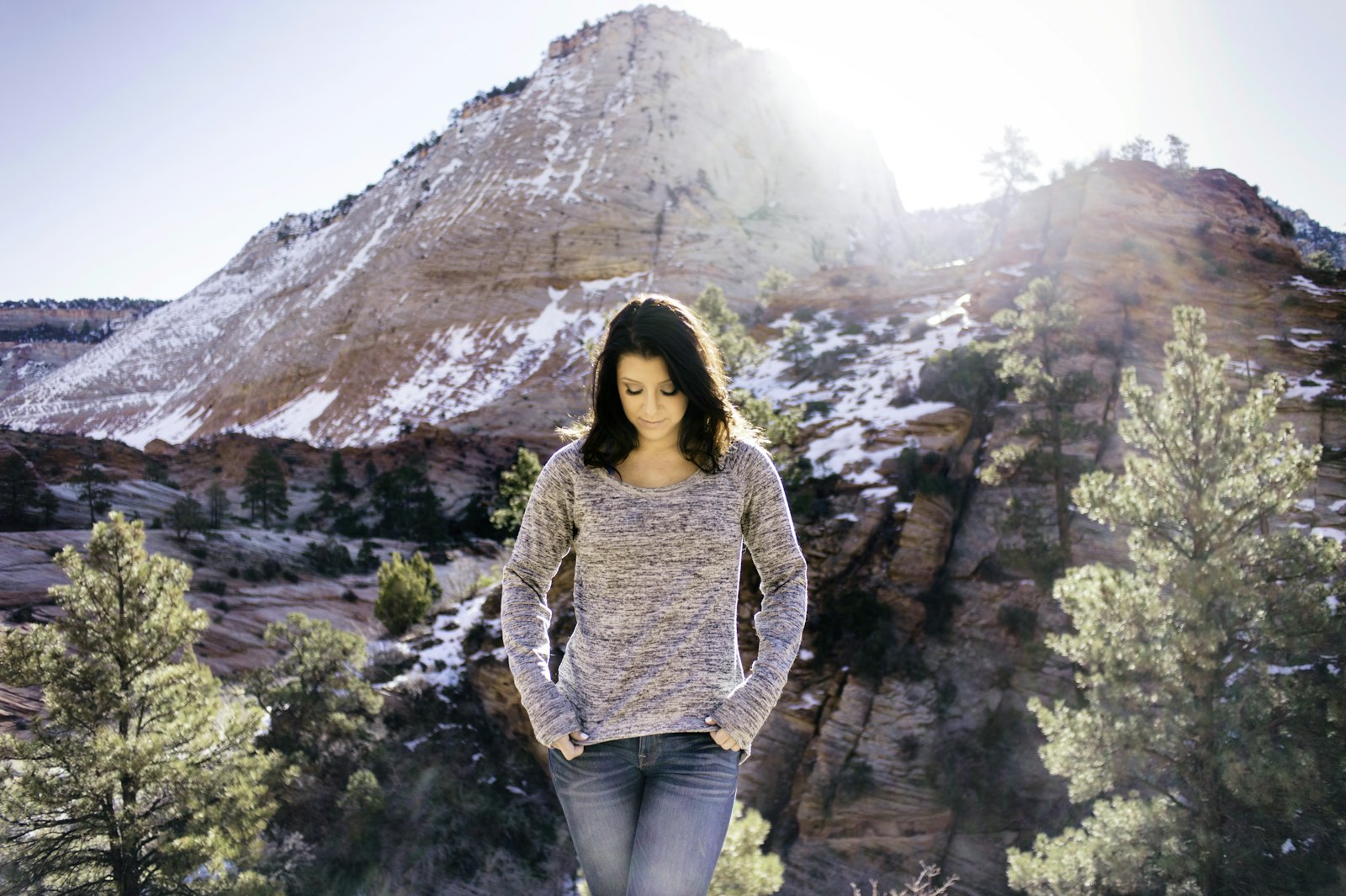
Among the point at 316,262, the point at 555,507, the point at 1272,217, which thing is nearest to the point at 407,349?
the point at 316,262

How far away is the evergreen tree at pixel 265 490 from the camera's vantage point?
110 ft

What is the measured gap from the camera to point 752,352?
82.5 ft

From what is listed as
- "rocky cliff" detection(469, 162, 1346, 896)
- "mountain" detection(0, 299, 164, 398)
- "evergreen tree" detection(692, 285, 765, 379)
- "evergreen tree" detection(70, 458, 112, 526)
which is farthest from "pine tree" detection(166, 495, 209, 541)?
"mountain" detection(0, 299, 164, 398)

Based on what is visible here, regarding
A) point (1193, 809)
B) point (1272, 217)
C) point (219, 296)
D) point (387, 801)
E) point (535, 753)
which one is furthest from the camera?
point (219, 296)

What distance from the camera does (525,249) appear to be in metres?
51.8

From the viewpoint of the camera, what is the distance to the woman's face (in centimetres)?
191

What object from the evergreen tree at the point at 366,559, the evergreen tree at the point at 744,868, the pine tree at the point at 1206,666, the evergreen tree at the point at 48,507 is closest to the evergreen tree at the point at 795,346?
the evergreen tree at the point at 366,559

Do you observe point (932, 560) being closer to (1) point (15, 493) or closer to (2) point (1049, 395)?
(2) point (1049, 395)

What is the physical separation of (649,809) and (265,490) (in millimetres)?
36438

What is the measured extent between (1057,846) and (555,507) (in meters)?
9.12

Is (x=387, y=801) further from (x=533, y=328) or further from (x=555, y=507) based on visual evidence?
(x=533, y=328)

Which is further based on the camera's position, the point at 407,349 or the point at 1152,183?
the point at 407,349

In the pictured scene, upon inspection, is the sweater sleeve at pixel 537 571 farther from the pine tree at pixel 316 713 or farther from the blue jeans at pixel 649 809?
the pine tree at pixel 316 713

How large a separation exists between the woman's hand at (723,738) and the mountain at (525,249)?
3623 cm
